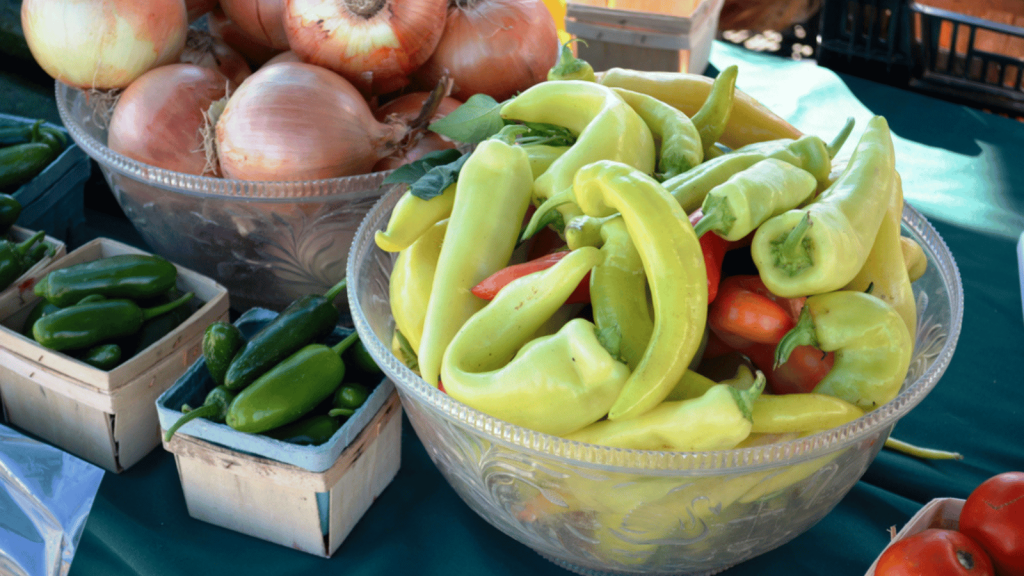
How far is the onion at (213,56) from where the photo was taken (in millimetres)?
888

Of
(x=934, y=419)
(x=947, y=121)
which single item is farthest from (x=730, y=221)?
(x=947, y=121)

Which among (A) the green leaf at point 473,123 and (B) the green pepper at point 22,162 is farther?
(B) the green pepper at point 22,162

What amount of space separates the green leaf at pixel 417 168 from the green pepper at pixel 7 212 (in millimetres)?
503

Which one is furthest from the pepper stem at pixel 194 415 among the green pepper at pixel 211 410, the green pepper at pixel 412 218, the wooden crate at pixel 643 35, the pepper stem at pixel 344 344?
the wooden crate at pixel 643 35

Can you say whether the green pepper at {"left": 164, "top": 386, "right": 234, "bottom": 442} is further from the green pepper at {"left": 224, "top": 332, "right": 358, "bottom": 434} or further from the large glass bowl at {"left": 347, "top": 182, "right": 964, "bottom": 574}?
the large glass bowl at {"left": 347, "top": 182, "right": 964, "bottom": 574}

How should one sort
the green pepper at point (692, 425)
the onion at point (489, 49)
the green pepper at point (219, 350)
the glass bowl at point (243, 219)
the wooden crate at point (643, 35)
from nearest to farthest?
the green pepper at point (692, 425) → the green pepper at point (219, 350) → the glass bowl at point (243, 219) → the onion at point (489, 49) → the wooden crate at point (643, 35)

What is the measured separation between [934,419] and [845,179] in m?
0.38

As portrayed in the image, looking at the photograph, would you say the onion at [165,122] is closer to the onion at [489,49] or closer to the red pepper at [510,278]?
the onion at [489,49]

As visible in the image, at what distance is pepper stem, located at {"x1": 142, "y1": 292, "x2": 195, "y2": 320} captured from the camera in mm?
721

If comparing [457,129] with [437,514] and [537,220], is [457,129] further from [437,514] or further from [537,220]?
[437,514]

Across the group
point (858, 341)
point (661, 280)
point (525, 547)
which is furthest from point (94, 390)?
point (858, 341)

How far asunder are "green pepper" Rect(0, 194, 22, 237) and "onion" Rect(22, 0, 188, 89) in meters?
0.15

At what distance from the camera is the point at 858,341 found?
0.48 meters

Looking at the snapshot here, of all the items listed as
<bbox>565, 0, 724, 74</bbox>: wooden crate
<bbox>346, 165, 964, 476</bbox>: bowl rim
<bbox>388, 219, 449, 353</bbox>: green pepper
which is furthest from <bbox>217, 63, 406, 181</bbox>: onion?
<bbox>565, 0, 724, 74</bbox>: wooden crate
